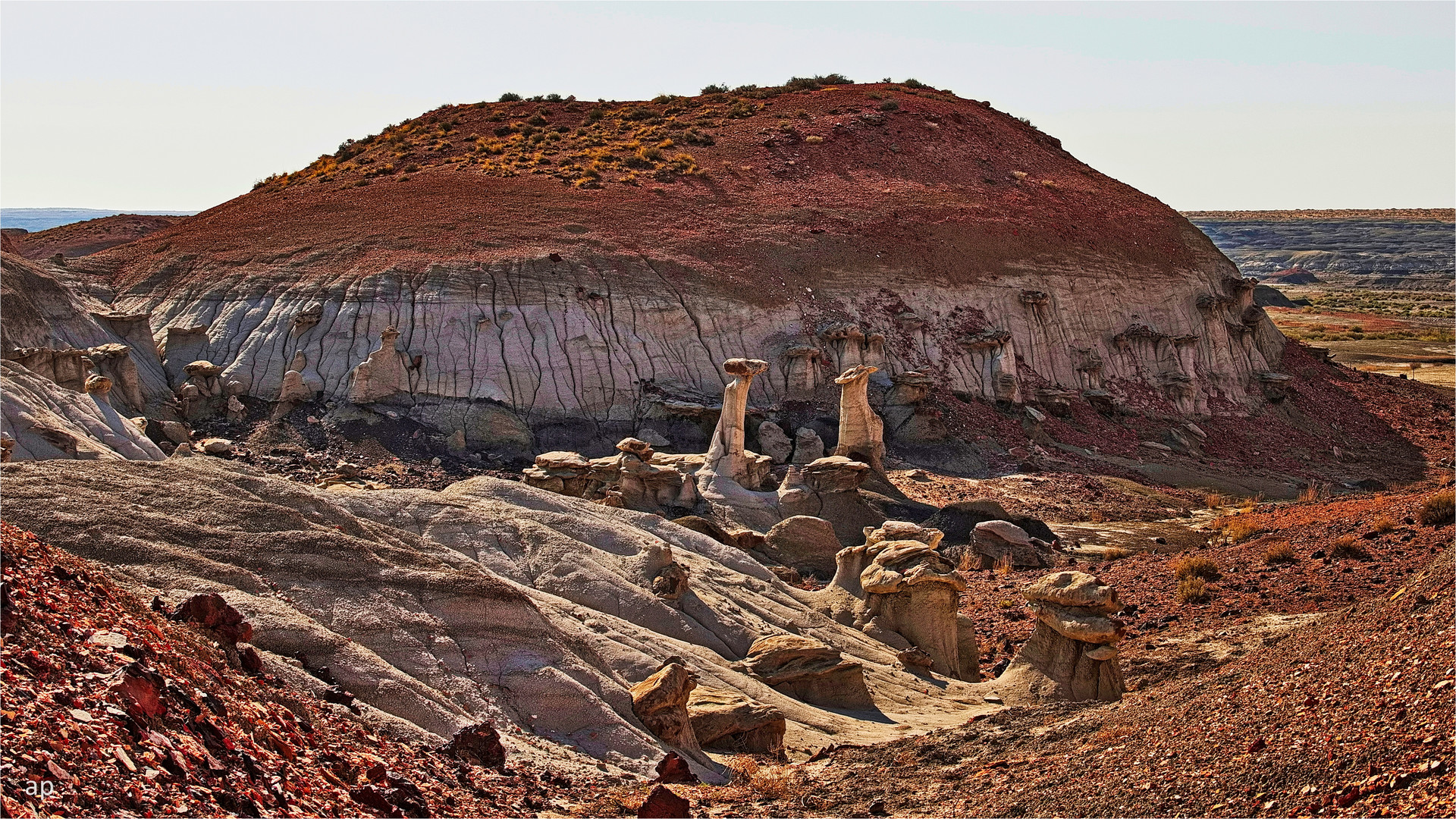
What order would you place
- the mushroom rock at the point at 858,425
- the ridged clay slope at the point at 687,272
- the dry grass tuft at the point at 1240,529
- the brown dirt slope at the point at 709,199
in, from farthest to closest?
1. the brown dirt slope at the point at 709,199
2. the ridged clay slope at the point at 687,272
3. the mushroom rock at the point at 858,425
4. the dry grass tuft at the point at 1240,529

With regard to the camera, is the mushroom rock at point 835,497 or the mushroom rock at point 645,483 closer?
the mushroom rock at point 645,483

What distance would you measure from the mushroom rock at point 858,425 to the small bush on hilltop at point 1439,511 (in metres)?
10.1

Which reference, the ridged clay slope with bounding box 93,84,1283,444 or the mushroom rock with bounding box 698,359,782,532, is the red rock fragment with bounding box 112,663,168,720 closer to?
the mushroom rock with bounding box 698,359,782,532

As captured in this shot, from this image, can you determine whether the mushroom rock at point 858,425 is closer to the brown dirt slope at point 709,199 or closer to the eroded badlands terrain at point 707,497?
the eroded badlands terrain at point 707,497

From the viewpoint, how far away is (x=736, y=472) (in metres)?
25.4

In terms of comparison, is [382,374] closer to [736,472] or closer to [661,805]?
[736,472]

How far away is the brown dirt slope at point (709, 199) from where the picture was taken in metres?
38.7

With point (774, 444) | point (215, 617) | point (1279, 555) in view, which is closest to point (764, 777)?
point (215, 617)

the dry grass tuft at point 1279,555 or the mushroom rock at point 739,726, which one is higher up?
the mushroom rock at point 739,726

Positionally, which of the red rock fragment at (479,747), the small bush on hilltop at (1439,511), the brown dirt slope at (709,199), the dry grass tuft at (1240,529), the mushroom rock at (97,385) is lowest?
the dry grass tuft at (1240,529)

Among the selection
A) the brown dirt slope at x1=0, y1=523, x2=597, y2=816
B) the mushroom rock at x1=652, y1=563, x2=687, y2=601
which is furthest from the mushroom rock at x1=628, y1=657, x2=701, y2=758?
the mushroom rock at x1=652, y1=563, x2=687, y2=601

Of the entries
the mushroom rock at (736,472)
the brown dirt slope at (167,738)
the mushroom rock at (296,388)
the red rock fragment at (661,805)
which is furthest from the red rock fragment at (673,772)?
the mushroom rock at (296,388)

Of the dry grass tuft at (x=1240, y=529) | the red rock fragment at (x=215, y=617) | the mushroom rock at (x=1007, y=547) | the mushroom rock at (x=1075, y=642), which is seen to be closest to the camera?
the red rock fragment at (x=215, y=617)

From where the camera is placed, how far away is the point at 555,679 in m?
10.9
